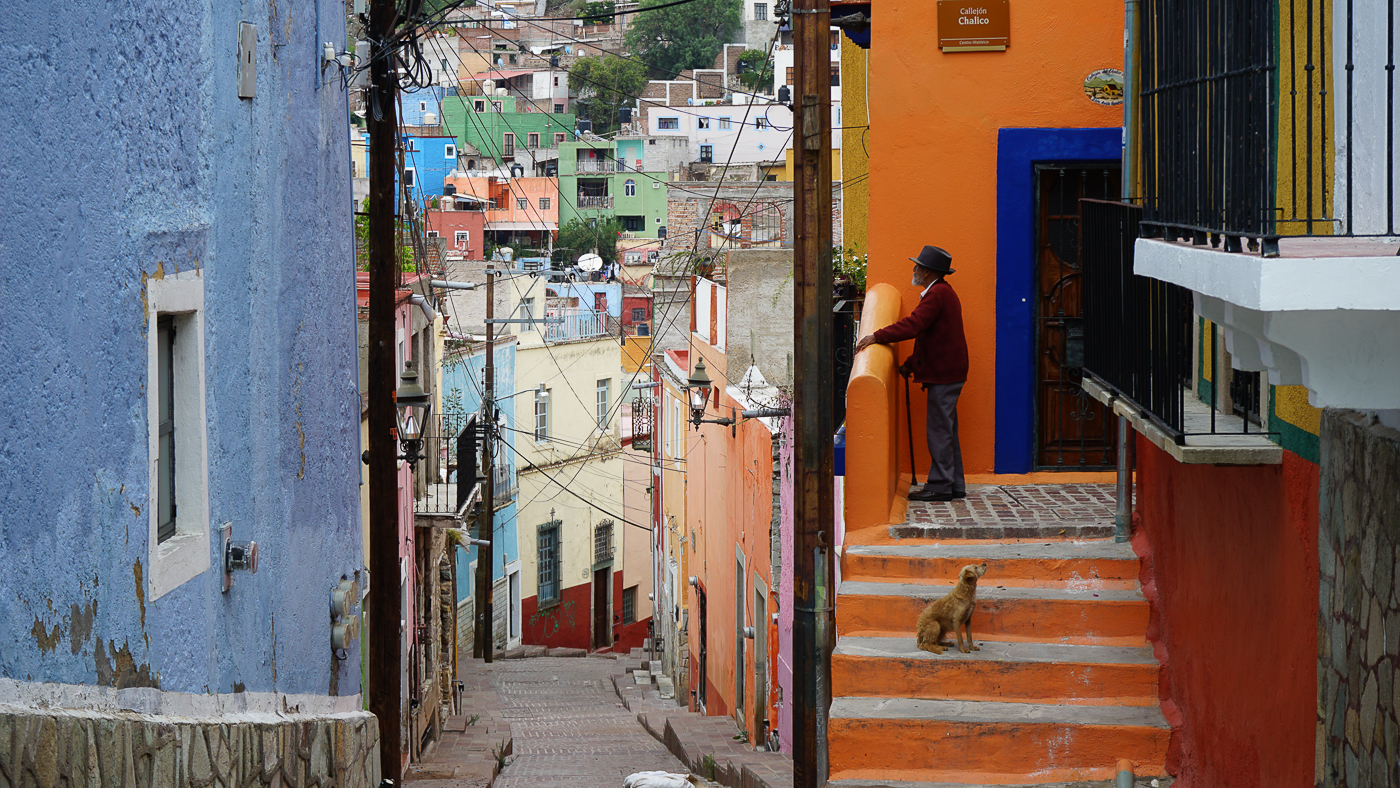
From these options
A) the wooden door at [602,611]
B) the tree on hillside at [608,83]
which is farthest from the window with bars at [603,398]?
the tree on hillside at [608,83]

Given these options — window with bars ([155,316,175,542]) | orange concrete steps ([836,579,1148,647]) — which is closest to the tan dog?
orange concrete steps ([836,579,1148,647])

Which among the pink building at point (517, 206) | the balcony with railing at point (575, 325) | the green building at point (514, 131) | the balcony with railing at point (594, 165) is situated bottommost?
the balcony with railing at point (575, 325)

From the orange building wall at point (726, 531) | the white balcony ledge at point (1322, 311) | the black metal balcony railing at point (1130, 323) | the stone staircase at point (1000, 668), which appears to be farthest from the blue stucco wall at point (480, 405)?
the white balcony ledge at point (1322, 311)

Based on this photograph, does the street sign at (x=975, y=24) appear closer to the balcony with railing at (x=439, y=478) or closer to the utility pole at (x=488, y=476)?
the balcony with railing at (x=439, y=478)

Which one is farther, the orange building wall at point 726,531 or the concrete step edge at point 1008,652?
the orange building wall at point 726,531

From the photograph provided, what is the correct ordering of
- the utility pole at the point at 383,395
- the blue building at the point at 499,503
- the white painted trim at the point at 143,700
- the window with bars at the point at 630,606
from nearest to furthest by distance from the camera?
the white painted trim at the point at 143,700
the utility pole at the point at 383,395
the blue building at the point at 499,503
the window with bars at the point at 630,606

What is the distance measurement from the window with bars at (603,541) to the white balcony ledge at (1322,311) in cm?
3903

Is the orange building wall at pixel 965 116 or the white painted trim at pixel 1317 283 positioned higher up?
the orange building wall at pixel 965 116

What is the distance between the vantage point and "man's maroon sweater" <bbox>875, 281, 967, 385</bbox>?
9.73 meters

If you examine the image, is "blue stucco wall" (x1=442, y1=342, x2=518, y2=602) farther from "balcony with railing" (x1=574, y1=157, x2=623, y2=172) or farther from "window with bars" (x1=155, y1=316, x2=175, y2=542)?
"balcony with railing" (x1=574, y1=157, x2=623, y2=172)

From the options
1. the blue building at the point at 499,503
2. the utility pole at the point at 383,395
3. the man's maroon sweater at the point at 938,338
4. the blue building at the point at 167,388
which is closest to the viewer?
the blue building at the point at 167,388

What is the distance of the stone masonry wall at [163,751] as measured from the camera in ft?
12.1

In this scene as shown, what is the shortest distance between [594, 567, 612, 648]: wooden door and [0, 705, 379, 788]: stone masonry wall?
120 feet

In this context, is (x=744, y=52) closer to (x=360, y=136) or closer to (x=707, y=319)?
(x=360, y=136)
